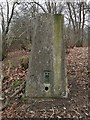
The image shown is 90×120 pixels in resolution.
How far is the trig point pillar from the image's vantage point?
5.79 m

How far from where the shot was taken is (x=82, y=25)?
15164mm

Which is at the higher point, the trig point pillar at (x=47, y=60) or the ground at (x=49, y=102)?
the trig point pillar at (x=47, y=60)

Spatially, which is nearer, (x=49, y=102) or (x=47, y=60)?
(x=49, y=102)

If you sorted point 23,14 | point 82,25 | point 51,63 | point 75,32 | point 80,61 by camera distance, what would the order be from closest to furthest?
point 51,63, point 80,61, point 23,14, point 75,32, point 82,25

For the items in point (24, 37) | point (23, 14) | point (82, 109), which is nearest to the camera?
point (82, 109)

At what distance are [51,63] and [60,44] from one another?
471 mm

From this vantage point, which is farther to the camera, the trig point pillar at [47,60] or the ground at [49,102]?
the trig point pillar at [47,60]

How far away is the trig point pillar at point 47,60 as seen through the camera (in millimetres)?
5789

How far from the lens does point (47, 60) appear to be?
5816 millimetres

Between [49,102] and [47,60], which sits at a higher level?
[47,60]

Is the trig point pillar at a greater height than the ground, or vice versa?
the trig point pillar

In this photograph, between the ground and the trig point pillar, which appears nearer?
the ground

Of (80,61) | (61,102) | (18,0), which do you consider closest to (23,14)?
(18,0)

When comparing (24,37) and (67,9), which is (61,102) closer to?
(24,37)
